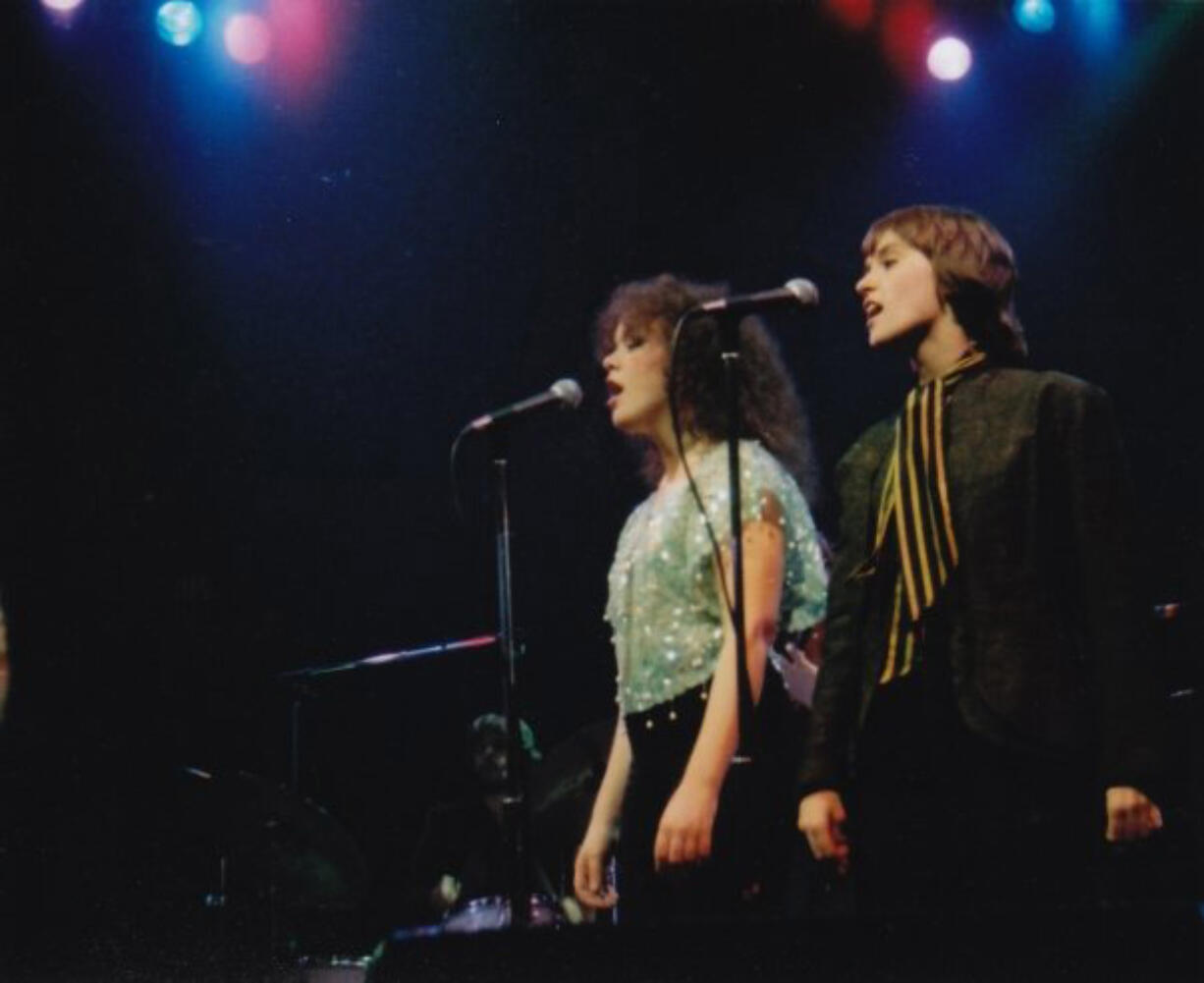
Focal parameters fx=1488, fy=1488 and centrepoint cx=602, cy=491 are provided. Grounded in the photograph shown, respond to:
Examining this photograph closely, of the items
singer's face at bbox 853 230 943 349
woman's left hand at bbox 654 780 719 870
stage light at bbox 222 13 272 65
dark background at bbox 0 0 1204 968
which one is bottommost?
woman's left hand at bbox 654 780 719 870

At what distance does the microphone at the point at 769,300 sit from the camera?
2.73m

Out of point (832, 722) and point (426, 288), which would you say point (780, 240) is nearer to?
point (426, 288)

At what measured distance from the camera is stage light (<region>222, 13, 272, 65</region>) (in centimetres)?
525

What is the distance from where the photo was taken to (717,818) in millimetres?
2635

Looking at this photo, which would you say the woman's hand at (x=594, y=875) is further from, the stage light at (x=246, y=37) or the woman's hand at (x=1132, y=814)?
the stage light at (x=246, y=37)

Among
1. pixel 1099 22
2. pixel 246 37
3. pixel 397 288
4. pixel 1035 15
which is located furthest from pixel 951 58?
pixel 246 37

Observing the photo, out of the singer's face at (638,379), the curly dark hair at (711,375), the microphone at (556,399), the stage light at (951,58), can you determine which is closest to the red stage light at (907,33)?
the stage light at (951,58)

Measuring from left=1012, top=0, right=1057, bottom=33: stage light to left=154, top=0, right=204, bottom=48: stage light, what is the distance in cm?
289

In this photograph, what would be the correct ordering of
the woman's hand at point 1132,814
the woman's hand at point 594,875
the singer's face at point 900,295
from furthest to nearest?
the woman's hand at point 594,875, the singer's face at point 900,295, the woman's hand at point 1132,814

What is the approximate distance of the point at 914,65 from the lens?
5.41m

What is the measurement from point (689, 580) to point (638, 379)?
512mm

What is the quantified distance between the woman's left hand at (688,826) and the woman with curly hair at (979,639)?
190 millimetres

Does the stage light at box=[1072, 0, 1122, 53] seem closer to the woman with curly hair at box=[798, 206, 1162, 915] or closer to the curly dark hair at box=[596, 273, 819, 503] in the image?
the curly dark hair at box=[596, 273, 819, 503]

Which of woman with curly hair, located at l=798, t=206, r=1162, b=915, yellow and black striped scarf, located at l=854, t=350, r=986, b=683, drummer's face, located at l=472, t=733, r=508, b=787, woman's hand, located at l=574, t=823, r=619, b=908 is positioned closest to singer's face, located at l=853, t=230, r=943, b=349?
woman with curly hair, located at l=798, t=206, r=1162, b=915
